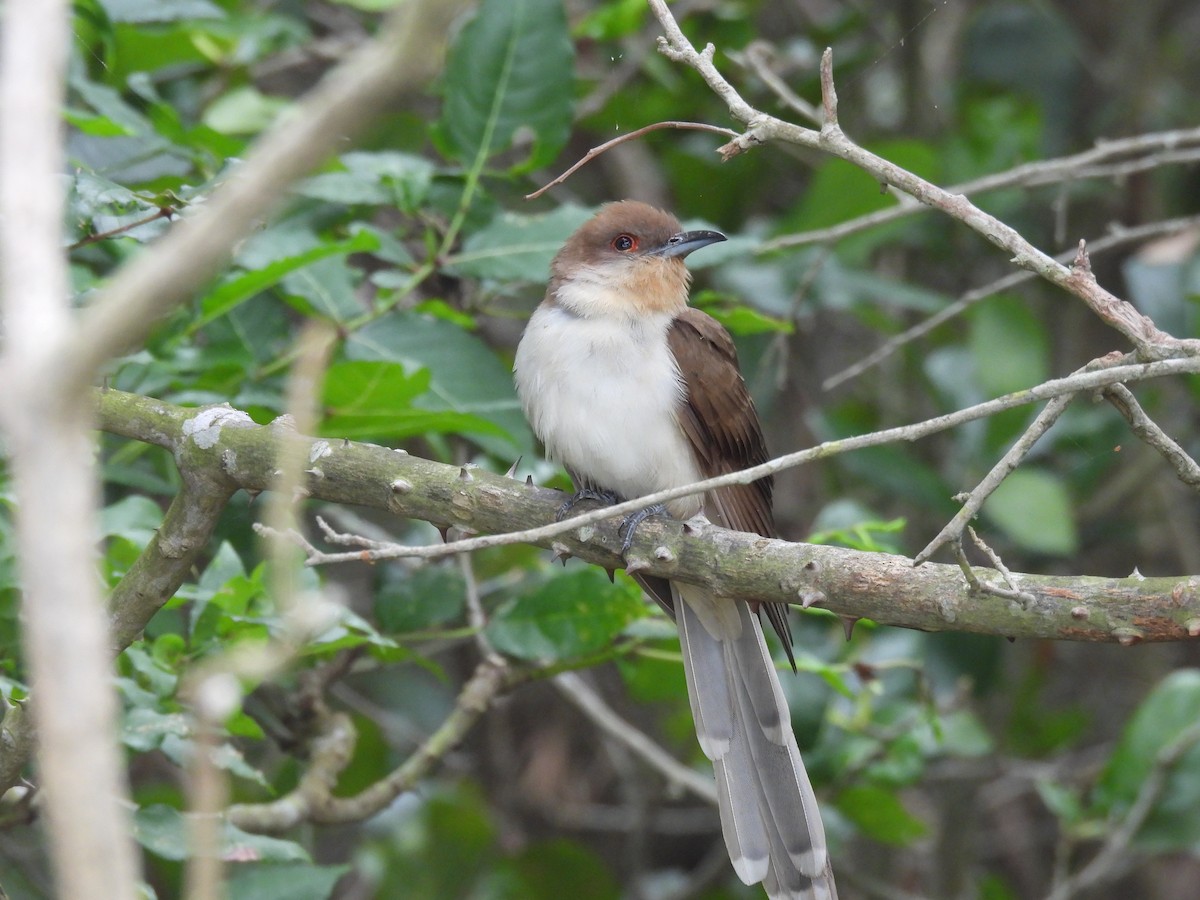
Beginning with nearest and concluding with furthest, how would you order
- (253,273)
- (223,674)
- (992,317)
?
1. (223,674)
2. (253,273)
3. (992,317)

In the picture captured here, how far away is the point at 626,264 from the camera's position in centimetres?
404

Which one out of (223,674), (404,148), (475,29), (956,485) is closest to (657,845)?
(956,485)

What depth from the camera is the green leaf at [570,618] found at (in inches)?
136

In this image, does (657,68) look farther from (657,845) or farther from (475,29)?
(657,845)

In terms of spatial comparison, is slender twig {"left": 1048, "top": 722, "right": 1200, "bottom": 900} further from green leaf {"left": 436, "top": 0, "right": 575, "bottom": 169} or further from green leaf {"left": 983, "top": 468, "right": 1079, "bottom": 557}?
green leaf {"left": 436, "top": 0, "right": 575, "bottom": 169}

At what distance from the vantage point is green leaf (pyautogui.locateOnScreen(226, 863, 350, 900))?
2.96 m

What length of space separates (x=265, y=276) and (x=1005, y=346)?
10.4ft

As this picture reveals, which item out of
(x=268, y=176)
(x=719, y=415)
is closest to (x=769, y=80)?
(x=719, y=415)

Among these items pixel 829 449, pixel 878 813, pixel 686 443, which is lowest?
pixel 878 813

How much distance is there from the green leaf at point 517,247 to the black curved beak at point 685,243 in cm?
35

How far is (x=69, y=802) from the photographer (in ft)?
2.72

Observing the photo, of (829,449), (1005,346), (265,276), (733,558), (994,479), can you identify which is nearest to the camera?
(829,449)

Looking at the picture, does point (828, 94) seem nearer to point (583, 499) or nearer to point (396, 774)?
point (583, 499)

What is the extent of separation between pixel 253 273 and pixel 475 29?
1.23 m
